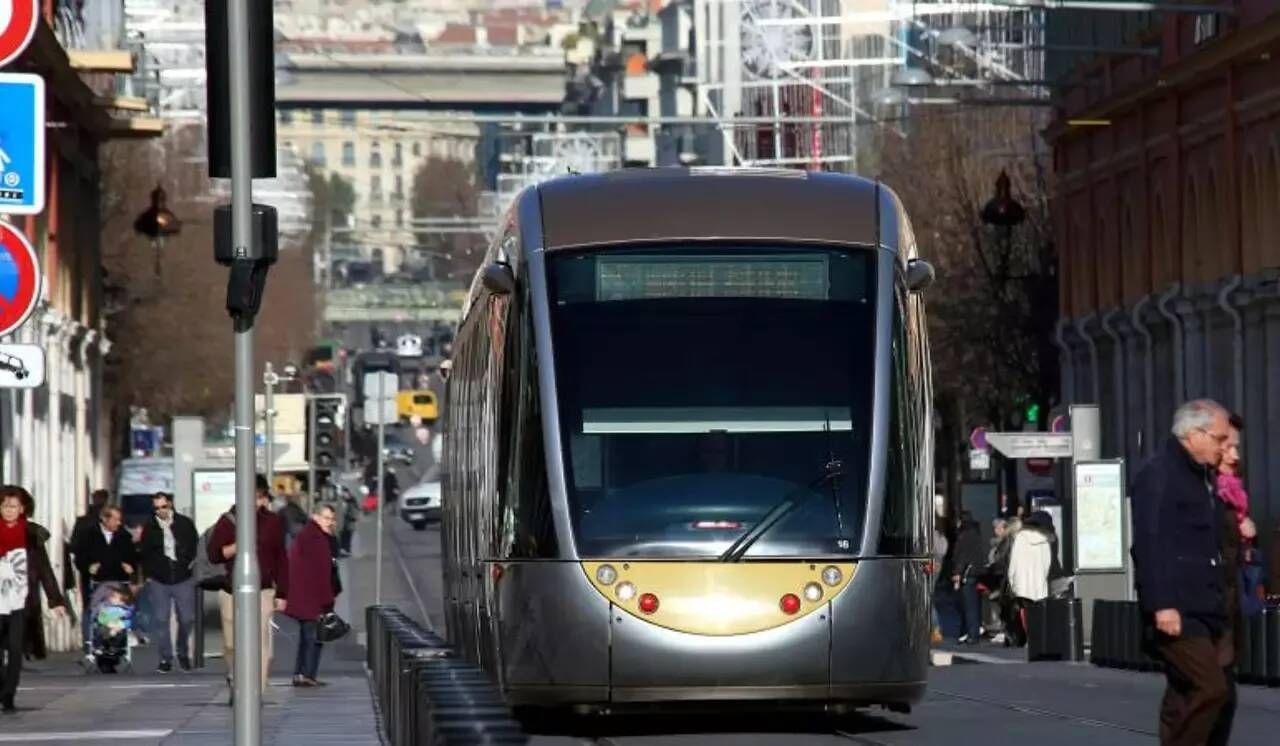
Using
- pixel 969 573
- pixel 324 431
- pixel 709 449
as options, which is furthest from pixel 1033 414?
pixel 709 449

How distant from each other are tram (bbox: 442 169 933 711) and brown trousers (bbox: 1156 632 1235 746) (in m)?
5.10

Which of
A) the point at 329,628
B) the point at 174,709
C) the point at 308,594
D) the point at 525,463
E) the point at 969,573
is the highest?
the point at 525,463

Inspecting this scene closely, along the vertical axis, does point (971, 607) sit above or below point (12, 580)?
below

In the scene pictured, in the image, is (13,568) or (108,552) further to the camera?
(108,552)

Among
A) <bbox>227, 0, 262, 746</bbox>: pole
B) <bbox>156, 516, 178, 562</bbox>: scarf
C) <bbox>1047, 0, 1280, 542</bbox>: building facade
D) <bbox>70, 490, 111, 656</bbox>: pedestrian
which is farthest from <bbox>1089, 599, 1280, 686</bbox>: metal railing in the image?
<bbox>1047, 0, 1280, 542</bbox>: building facade

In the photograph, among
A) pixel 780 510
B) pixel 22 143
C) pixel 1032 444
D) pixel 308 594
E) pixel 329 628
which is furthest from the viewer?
pixel 1032 444

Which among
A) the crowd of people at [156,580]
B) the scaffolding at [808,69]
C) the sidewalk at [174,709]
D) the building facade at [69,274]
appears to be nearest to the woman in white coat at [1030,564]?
the sidewalk at [174,709]

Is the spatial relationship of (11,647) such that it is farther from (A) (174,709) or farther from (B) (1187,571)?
(B) (1187,571)

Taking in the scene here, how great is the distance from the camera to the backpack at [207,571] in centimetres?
3172

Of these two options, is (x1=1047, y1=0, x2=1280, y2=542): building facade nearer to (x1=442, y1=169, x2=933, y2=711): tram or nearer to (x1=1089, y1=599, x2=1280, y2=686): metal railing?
(x1=1089, y1=599, x2=1280, y2=686): metal railing

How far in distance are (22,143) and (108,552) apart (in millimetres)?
21069

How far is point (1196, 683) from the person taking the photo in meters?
15.7

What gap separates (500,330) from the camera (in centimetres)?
2241

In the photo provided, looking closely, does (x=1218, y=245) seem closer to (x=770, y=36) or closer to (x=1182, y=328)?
(x=1182, y=328)
